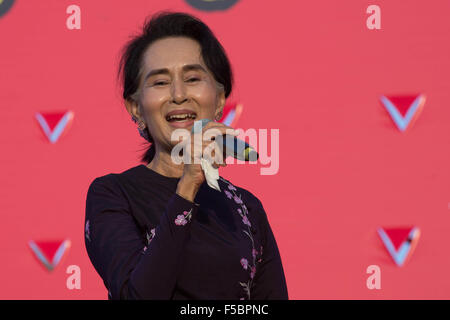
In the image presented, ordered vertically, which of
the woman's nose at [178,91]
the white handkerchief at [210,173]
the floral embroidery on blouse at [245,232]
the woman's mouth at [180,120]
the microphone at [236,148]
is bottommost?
the floral embroidery on blouse at [245,232]

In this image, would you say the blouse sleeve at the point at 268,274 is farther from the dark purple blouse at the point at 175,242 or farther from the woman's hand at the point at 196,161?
the woman's hand at the point at 196,161

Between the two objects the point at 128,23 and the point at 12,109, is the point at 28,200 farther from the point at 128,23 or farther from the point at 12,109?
the point at 128,23

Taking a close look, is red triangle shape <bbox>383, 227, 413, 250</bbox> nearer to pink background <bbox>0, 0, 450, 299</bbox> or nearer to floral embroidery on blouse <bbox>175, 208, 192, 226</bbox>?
pink background <bbox>0, 0, 450, 299</bbox>

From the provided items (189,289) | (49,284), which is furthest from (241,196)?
(49,284)

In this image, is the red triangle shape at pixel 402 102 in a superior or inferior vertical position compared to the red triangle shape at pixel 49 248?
superior

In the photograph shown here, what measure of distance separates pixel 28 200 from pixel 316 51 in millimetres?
1322

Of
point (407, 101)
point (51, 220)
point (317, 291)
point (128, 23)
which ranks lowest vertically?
point (317, 291)

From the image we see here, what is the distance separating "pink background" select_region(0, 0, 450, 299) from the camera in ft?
6.73

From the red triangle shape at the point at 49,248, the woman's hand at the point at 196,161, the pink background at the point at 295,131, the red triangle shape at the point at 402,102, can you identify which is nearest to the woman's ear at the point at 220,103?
the woman's hand at the point at 196,161

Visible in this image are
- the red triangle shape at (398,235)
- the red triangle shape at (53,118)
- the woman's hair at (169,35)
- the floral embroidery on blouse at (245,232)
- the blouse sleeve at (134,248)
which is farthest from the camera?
the red triangle shape at (53,118)

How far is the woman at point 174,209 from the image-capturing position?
86cm

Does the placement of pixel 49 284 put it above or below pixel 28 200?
below

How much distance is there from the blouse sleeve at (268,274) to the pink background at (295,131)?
2.78 ft

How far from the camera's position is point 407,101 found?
2064mm
